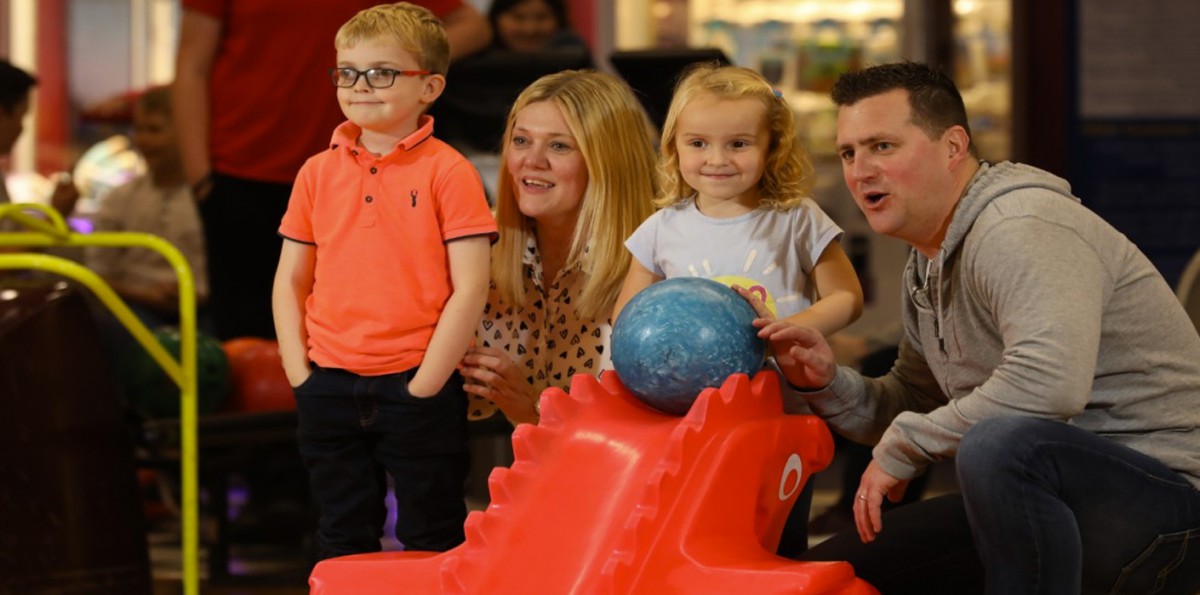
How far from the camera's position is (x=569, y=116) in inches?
133

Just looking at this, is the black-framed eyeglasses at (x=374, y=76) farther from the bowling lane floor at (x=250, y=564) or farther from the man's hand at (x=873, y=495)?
the bowling lane floor at (x=250, y=564)

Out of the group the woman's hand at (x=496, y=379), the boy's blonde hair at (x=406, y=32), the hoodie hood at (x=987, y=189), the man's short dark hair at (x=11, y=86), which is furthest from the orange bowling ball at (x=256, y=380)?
the hoodie hood at (x=987, y=189)

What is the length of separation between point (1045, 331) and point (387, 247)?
1.30 metres

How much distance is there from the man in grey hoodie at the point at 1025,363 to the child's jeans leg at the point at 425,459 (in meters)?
0.73

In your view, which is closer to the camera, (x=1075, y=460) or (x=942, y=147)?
(x=1075, y=460)

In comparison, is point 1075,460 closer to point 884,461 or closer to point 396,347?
point 884,461

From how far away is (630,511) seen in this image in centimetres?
270

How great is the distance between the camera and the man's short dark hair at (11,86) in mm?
5129

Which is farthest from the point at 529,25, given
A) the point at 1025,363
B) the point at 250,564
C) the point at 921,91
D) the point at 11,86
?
the point at 1025,363

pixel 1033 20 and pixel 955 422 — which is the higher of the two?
pixel 1033 20

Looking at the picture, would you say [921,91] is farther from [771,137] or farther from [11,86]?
[11,86]

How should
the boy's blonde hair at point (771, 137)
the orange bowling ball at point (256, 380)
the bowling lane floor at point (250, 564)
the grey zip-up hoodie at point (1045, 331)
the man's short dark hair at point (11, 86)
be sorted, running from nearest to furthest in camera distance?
the grey zip-up hoodie at point (1045, 331), the boy's blonde hair at point (771, 137), the bowling lane floor at point (250, 564), the orange bowling ball at point (256, 380), the man's short dark hair at point (11, 86)

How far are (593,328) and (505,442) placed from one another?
104 inches

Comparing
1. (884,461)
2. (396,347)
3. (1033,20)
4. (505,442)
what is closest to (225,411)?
(505,442)
